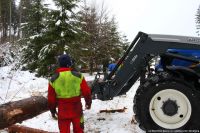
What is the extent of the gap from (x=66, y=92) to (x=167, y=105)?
2041 mm

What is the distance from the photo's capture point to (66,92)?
6.40 metres

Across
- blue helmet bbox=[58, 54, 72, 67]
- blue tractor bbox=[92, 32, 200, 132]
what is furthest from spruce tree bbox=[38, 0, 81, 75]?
blue helmet bbox=[58, 54, 72, 67]

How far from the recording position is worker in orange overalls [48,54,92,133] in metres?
6.34

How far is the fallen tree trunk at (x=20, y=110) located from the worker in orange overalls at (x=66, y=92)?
120 cm

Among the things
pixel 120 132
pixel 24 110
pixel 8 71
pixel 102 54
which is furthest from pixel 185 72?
pixel 102 54

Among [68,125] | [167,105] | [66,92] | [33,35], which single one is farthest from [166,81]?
[33,35]

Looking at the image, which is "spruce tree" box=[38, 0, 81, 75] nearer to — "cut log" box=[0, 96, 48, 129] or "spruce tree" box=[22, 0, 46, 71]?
"spruce tree" box=[22, 0, 46, 71]

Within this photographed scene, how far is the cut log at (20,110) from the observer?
711 cm

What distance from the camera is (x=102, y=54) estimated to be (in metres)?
30.2

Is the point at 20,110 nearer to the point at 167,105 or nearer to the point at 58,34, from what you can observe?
the point at 167,105

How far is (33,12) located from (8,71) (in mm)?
12172

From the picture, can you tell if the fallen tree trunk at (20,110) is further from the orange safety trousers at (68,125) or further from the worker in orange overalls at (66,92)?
the orange safety trousers at (68,125)

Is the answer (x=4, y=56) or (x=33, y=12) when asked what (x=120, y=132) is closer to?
(x=4, y=56)

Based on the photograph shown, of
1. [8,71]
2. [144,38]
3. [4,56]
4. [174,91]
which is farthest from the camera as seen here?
[8,71]
